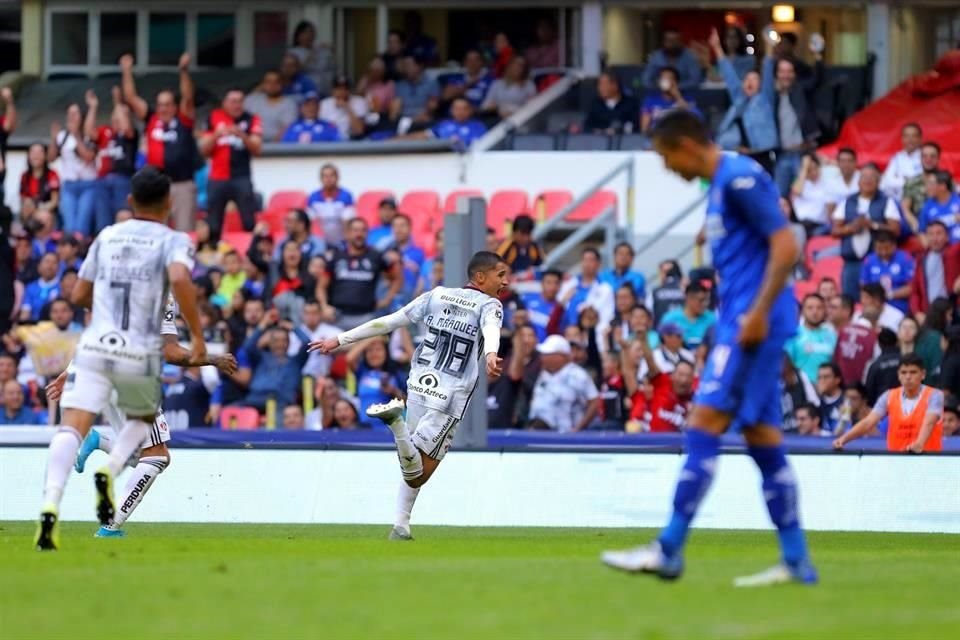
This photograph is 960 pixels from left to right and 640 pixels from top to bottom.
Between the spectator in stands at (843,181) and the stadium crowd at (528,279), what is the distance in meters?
0.02

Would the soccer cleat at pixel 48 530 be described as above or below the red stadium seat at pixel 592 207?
below

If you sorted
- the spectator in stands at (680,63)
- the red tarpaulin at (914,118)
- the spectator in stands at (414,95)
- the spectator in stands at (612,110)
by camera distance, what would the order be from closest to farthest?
the red tarpaulin at (914,118), the spectator in stands at (612,110), the spectator in stands at (680,63), the spectator in stands at (414,95)

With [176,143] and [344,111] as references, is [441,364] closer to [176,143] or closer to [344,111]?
[176,143]

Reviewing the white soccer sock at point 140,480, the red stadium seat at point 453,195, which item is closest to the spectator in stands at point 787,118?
the red stadium seat at point 453,195

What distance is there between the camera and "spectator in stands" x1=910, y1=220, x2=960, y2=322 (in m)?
21.8

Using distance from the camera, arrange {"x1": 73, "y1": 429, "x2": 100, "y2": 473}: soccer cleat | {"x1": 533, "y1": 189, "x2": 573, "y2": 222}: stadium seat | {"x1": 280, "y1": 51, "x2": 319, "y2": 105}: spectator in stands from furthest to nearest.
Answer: {"x1": 280, "y1": 51, "x2": 319, "y2": 105}: spectator in stands
{"x1": 533, "y1": 189, "x2": 573, "y2": 222}: stadium seat
{"x1": 73, "y1": 429, "x2": 100, "y2": 473}: soccer cleat

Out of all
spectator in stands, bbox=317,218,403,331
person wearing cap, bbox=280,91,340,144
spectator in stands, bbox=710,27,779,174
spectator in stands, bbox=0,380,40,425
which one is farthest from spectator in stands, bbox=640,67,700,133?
spectator in stands, bbox=0,380,40,425

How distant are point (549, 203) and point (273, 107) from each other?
197 inches

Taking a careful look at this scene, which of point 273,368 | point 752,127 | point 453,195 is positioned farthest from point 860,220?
point 273,368

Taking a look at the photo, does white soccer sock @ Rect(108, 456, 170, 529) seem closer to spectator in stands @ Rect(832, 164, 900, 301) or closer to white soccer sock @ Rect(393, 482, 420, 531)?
white soccer sock @ Rect(393, 482, 420, 531)

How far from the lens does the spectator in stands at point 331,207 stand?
84.5 ft

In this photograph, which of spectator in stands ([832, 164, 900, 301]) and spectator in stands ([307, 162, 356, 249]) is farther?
spectator in stands ([307, 162, 356, 249])

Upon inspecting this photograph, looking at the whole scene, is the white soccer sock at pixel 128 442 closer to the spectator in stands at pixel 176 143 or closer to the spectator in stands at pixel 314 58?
the spectator in stands at pixel 176 143

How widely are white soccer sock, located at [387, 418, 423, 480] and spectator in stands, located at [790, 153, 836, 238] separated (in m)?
10.9
